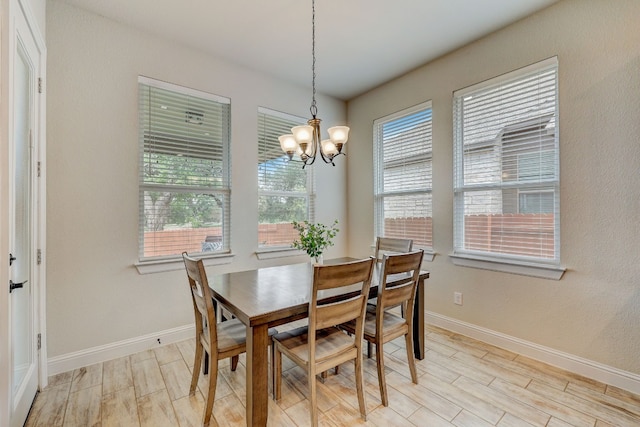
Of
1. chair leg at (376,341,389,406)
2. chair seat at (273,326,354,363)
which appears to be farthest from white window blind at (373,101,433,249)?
chair seat at (273,326,354,363)

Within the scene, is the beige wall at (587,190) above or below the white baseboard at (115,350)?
above

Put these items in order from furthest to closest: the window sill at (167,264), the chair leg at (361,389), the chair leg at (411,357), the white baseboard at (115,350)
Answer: the window sill at (167,264), the white baseboard at (115,350), the chair leg at (411,357), the chair leg at (361,389)

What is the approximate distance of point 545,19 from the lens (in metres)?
2.34

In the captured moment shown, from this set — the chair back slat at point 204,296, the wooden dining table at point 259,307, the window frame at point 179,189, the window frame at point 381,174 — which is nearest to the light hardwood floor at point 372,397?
the wooden dining table at point 259,307

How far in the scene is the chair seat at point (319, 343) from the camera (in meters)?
1.64

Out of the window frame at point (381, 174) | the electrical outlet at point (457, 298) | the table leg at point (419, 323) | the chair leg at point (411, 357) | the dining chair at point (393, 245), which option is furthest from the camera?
the window frame at point (381, 174)

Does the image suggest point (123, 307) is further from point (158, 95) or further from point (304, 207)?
point (304, 207)

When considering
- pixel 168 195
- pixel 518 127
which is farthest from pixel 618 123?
pixel 168 195

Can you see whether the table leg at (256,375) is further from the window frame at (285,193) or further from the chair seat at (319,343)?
the window frame at (285,193)

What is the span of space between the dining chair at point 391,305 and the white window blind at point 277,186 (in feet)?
5.53

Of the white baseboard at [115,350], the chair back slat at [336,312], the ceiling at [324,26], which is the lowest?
the white baseboard at [115,350]

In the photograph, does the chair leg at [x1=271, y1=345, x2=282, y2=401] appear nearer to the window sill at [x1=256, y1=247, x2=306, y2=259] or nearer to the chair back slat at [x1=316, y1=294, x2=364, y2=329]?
the chair back slat at [x1=316, y1=294, x2=364, y2=329]

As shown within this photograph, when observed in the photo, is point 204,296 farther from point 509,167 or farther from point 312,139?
point 509,167

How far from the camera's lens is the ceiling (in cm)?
229
